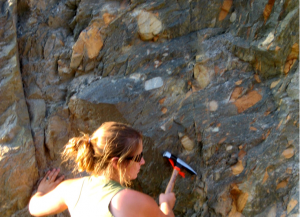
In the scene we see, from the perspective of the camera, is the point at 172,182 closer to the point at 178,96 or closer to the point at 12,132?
the point at 178,96

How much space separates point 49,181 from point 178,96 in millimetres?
1258

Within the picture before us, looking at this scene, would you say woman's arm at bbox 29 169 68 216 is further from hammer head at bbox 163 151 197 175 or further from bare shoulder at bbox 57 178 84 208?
hammer head at bbox 163 151 197 175

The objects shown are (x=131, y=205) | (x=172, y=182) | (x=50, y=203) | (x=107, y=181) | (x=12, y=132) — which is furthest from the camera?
(x=12, y=132)

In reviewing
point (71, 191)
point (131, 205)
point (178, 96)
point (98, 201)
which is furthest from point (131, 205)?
point (178, 96)

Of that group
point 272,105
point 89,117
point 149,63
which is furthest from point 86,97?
point 272,105

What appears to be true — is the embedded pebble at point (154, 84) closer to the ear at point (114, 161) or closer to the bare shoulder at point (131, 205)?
the ear at point (114, 161)

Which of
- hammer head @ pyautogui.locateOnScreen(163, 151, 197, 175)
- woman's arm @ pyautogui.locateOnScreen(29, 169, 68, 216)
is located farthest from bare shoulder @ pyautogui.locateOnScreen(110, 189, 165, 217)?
hammer head @ pyautogui.locateOnScreen(163, 151, 197, 175)

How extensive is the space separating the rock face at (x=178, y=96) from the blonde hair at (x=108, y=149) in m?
0.68

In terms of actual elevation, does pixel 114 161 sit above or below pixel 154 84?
above

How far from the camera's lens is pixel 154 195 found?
205 cm

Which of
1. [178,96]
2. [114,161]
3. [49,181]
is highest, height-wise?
[114,161]

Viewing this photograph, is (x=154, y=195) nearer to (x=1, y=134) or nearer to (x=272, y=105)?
(x=272, y=105)

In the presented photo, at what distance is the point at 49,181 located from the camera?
6.61 feet

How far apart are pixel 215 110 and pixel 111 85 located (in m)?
0.88
